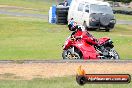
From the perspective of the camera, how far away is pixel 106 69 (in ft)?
40.9

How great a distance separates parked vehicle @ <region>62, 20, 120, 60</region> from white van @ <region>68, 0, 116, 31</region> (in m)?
15.8

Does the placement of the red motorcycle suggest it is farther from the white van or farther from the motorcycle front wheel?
the white van

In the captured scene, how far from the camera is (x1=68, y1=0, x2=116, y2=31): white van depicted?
1212 inches

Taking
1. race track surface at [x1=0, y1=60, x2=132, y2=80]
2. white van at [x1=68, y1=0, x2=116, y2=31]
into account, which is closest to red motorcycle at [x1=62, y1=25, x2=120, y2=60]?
race track surface at [x1=0, y1=60, x2=132, y2=80]

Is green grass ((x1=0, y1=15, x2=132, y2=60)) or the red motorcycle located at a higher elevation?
the red motorcycle

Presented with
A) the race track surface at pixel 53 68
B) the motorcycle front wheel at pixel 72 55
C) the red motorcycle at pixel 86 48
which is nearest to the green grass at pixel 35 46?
the motorcycle front wheel at pixel 72 55

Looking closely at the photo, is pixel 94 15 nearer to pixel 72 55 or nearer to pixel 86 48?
pixel 86 48

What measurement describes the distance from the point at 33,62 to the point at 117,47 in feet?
27.6

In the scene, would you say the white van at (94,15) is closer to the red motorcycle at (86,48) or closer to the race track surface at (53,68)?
the red motorcycle at (86,48)

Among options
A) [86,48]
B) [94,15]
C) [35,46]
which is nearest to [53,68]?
[86,48]

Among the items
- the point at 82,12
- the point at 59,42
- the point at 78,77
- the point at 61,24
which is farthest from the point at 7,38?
the point at 78,77

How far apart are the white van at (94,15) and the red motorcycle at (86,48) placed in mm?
15833

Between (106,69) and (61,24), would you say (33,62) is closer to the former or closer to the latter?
(106,69)

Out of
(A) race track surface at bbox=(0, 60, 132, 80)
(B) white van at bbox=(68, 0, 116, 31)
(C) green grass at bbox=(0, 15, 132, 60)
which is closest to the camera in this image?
(A) race track surface at bbox=(0, 60, 132, 80)
